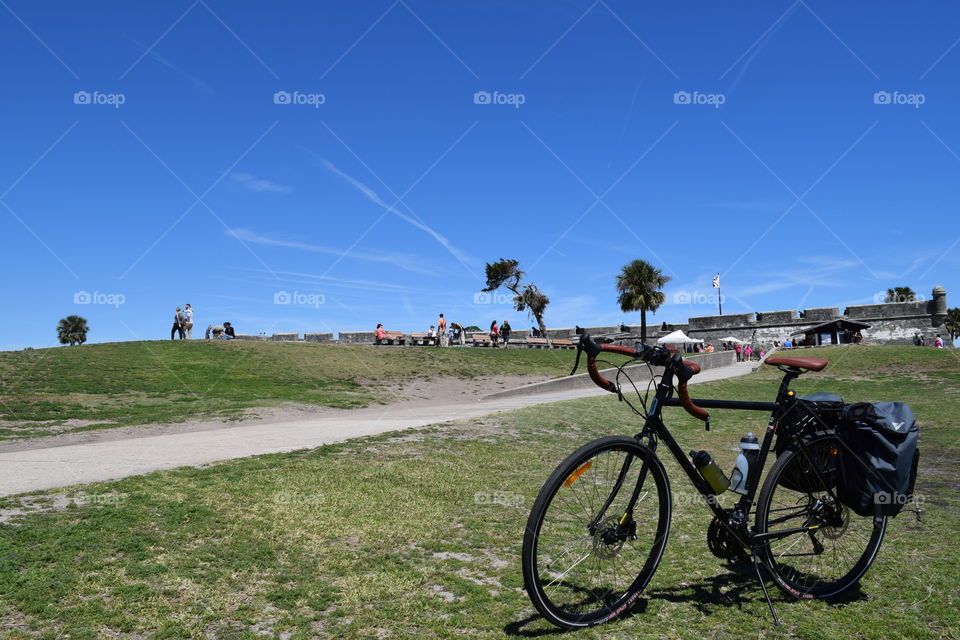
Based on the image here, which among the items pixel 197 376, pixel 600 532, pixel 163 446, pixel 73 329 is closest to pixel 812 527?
pixel 600 532

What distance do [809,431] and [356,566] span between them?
3.06 metres

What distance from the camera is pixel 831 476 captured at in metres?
3.95

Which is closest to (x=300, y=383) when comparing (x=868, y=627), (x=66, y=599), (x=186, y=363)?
(x=186, y=363)

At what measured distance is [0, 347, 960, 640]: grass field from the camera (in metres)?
3.37

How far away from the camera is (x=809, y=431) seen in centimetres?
393

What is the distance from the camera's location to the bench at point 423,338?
139 ft

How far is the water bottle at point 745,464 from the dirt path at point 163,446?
21.4ft

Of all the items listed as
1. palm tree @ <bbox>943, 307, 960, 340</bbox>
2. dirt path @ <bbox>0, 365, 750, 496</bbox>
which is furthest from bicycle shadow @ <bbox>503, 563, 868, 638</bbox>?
palm tree @ <bbox>943, 307, 960, 340</bbox>

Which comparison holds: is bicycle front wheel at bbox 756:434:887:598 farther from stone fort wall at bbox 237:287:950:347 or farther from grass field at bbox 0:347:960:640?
stone fort wall at bbox 237:287:950:347

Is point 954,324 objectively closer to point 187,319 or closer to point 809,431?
point 187,319

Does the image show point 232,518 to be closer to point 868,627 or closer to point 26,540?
point 26,540

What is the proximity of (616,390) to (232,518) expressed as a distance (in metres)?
3.56

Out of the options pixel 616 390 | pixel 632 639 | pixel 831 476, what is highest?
pixel 616 390

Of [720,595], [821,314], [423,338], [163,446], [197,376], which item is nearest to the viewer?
→ [720,595]
